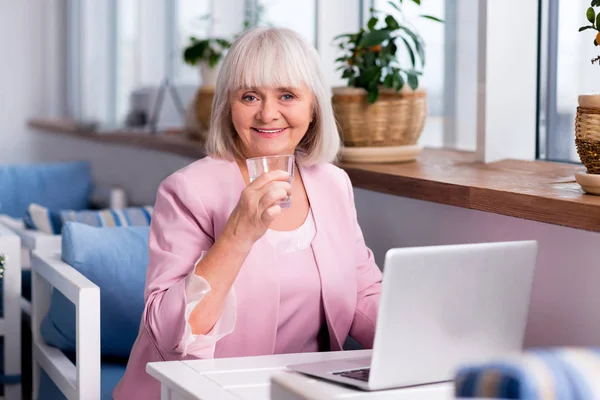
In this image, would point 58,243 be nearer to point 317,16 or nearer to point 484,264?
point 317,16

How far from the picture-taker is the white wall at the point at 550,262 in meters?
1.60

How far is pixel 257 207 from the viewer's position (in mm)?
1508

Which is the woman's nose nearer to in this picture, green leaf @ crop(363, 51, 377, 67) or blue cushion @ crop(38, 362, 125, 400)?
green leaf @ crop(363, 51, 377, 67)

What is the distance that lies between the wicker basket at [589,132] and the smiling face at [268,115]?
52 centimetres

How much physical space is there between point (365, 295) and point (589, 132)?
0.56 m

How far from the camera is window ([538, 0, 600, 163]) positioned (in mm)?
2182

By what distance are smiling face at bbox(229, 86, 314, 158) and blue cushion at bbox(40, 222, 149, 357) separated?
27.2 inches

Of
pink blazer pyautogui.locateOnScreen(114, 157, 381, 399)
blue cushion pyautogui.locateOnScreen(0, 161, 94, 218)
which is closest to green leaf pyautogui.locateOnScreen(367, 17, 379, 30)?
pink blazer pyautogui.locateOnScreen(114, 157, 381, 399)

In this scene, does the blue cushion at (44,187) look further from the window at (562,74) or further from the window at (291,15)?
the window at (562,74)

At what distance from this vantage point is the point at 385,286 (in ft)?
3.89

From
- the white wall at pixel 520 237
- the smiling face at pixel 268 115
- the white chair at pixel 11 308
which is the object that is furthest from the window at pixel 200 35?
the white chair at pixel 11 308

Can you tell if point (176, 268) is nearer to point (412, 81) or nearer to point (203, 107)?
point (412, 81)

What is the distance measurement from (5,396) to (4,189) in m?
1.76

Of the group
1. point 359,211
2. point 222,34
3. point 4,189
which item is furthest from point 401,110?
point 4,189
